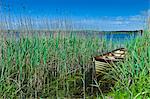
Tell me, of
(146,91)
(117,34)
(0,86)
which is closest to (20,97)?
(0,86)

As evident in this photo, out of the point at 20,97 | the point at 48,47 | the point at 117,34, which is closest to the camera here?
the point at 20,97

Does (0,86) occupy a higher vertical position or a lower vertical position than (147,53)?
lower

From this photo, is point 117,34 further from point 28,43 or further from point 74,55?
point 28,43

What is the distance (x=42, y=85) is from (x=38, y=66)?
0.26 m

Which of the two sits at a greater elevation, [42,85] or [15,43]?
[15,43]

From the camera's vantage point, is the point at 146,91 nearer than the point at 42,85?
Yes

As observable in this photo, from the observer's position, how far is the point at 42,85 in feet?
15.0

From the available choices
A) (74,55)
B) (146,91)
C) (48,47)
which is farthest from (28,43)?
(146,91)

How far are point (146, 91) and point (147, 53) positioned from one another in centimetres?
66

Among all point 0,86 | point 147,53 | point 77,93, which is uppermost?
point 147,53

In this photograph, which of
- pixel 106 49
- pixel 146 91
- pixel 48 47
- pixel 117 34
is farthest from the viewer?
pixel 117 34

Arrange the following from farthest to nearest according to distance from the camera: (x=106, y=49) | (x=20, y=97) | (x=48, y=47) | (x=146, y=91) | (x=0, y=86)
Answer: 1. (x=106, y=49)
2. (x=48, y=47)
3. (x=20, y=97)
4. (x=0, y=86)
5. (x=146, y=91)

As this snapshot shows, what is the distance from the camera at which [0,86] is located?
3604 millimetres

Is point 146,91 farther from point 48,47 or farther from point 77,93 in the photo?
point 48,47
